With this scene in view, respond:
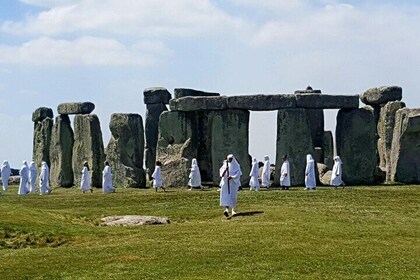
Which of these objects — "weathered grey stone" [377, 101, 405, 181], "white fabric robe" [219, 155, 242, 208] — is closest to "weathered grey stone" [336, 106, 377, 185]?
"weathered grey stone" [377, 101, 405, 181]

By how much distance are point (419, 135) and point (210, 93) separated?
15.8 meters

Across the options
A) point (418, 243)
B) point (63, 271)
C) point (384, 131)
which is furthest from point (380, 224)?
point (384, 131)

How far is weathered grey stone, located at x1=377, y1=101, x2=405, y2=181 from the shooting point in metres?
55.4

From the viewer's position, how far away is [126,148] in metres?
56.2

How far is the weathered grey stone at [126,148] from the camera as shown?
5591 centimetres

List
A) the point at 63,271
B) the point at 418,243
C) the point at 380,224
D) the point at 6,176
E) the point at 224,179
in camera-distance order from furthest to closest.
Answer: the point at 6,176 < the point at 224,179 < the point at 380,224 < the point at 418,243 < the point at 63,271

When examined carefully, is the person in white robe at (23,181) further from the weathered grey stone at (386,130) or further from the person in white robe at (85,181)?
the weathered grey stone at (386,130)

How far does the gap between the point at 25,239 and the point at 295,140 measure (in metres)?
26.6

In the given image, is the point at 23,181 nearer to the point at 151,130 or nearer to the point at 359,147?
the point at 151,130

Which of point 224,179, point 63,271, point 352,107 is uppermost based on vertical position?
point 352,107

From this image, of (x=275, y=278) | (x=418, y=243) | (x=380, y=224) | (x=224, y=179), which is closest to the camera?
(x=275, y=278)

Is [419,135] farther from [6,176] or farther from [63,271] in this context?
[63,271]

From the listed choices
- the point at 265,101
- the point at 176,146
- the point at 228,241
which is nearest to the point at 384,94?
the point at 265,101

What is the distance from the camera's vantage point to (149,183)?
59094mm
